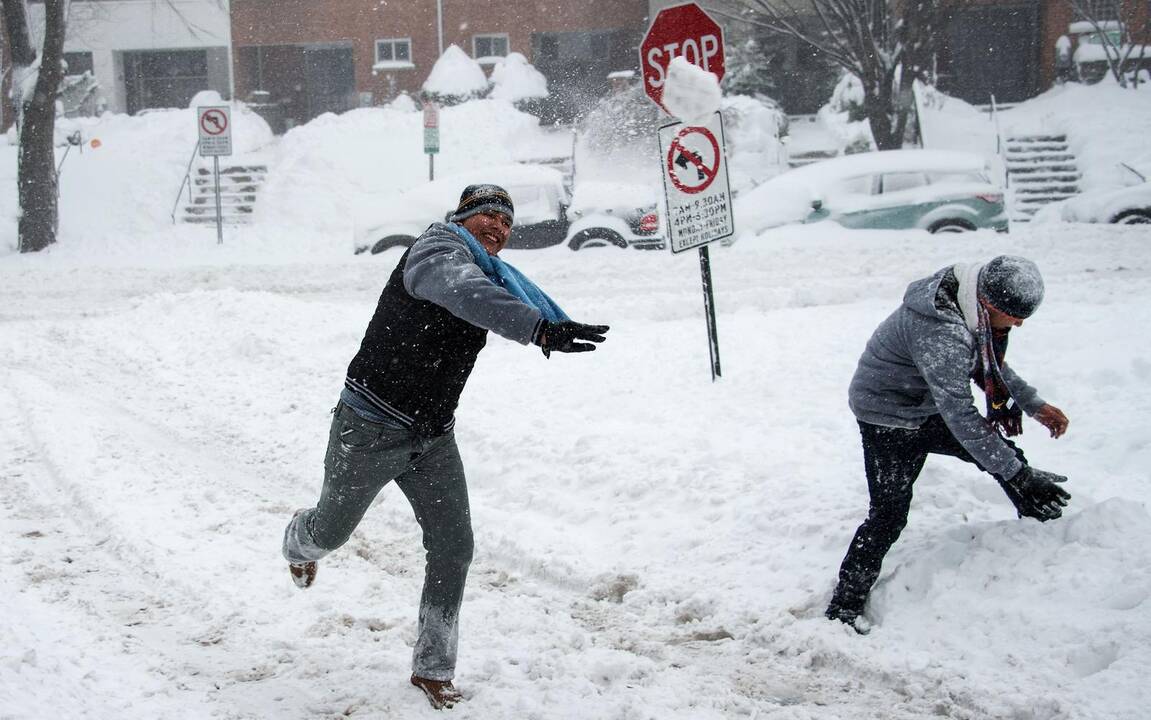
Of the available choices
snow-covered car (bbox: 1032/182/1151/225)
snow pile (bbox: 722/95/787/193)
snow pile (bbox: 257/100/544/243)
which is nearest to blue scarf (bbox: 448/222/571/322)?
snow-covered car (bbox: 1032/182/1151/225)

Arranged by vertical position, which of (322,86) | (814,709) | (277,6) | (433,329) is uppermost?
(277,6)

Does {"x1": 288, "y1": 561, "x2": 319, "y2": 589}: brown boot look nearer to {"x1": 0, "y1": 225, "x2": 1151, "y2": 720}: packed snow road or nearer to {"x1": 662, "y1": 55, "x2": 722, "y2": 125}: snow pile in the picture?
{"x1": 0, "y1": 225, "x2": 1151, "y2": 720}: packed snow road

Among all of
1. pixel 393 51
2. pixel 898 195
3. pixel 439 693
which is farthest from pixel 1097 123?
pixel 439 693

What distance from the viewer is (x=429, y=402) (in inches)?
144

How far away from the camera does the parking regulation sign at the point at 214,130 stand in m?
19.5

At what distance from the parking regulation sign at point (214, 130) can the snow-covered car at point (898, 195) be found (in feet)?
32.1

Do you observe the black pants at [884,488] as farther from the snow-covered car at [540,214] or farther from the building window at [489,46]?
the building window at [489,46]

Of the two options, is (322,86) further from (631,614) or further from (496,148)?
(631,614)

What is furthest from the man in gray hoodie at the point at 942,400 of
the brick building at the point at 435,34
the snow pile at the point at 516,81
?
the brick building at the point at 435,34

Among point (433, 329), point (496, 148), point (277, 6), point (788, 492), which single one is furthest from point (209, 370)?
point (277, 6)

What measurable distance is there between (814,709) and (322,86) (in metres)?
31.8

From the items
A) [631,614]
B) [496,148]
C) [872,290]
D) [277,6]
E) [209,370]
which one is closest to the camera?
[631,614]

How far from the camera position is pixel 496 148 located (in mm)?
26312

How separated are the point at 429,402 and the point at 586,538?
2130 mm
